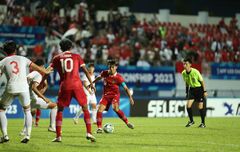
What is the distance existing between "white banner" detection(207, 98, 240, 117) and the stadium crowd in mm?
3417

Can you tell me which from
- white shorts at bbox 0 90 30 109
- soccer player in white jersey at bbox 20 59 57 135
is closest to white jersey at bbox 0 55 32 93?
white shorts at bbox 0 90 30 109

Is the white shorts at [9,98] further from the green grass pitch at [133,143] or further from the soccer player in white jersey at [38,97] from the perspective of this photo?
the soccer player in white jersey at [38,97]

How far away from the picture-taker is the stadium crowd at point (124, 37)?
34719mm

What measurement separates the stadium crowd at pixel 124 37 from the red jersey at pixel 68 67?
708 inches

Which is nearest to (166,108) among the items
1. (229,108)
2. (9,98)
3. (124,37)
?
(229,108)

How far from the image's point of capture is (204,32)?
42.3m

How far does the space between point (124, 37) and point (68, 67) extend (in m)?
23.2

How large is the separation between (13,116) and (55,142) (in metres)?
15.7

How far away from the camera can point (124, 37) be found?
3759cm

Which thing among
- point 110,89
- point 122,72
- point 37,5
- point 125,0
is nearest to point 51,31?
Result: point 37,5

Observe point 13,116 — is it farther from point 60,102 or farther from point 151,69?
point 60,102

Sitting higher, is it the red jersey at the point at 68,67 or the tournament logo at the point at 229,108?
the red jersey at the point at 68,67

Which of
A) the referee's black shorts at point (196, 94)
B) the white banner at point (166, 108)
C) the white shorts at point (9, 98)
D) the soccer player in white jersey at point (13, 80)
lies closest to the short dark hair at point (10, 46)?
the soccer player in white jersey at point (13, 80)

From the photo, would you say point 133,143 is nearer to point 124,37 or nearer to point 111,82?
point 111,82
